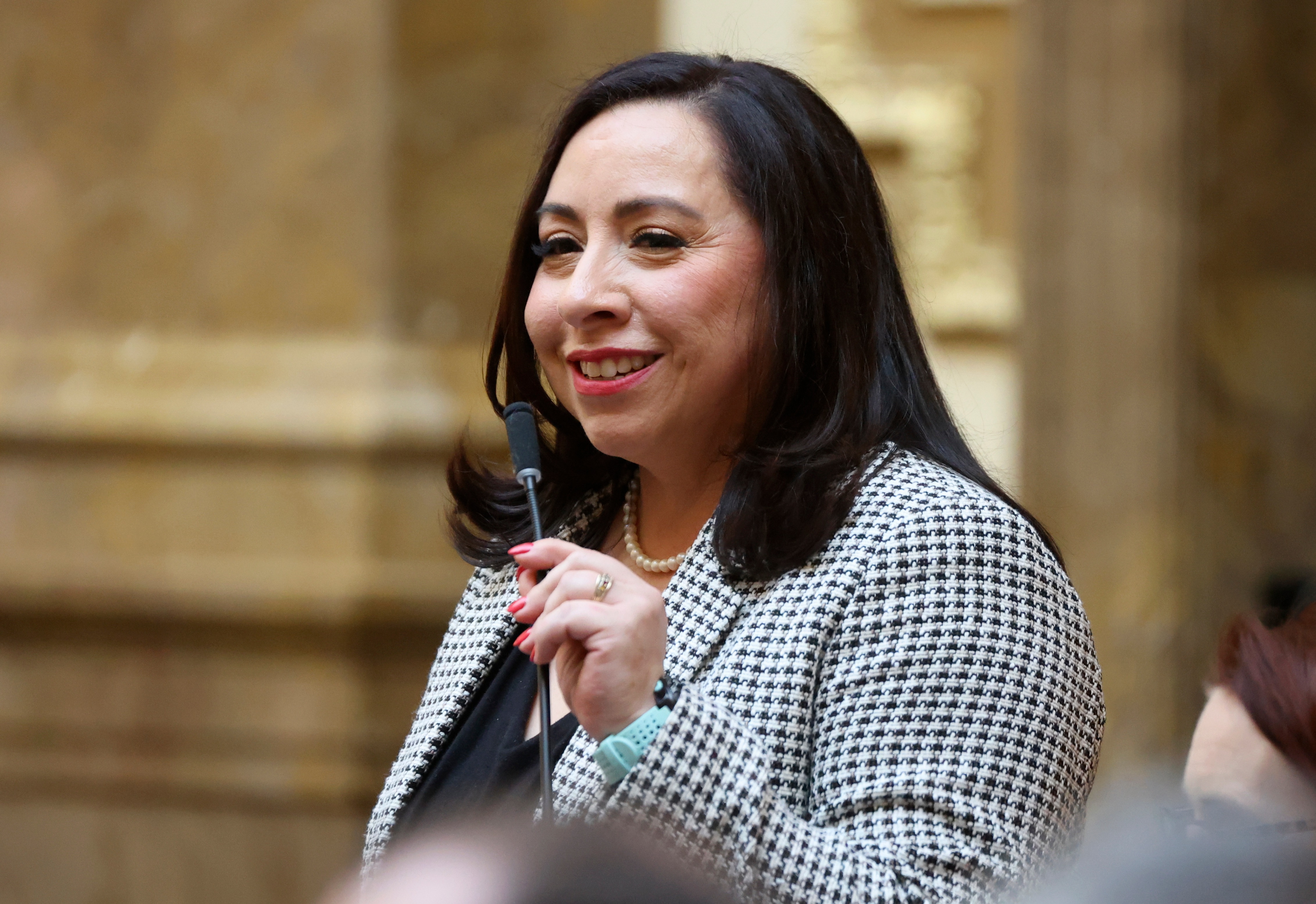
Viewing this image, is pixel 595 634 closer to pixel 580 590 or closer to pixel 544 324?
pixel 580 590

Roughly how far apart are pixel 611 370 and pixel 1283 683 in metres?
0.87

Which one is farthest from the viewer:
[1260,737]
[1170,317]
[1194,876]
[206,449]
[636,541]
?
[1170,317]

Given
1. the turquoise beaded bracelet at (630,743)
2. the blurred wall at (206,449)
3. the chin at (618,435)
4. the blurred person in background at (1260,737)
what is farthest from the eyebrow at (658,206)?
the blurred wall at (206,449)

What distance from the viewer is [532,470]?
193 cm

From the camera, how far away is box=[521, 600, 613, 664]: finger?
5.43ft

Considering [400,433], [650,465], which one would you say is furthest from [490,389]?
[400,433]

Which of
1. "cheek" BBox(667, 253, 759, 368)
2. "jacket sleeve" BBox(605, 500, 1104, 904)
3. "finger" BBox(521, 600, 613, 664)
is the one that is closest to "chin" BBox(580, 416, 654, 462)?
"cheek" BBox(667, 253, 759, 368)

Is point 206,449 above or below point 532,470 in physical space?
below

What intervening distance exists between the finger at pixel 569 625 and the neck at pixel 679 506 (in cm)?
54

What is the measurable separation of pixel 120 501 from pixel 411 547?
0.75m

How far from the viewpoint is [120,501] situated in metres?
4.35

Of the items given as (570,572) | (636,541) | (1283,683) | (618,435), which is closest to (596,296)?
(618,435)

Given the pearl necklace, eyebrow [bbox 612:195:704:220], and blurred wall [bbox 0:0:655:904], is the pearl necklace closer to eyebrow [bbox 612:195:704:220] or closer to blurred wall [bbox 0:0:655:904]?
eyebrow [bbox 612:195:704:220]

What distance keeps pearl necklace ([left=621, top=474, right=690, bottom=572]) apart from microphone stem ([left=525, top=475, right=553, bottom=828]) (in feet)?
0.97
